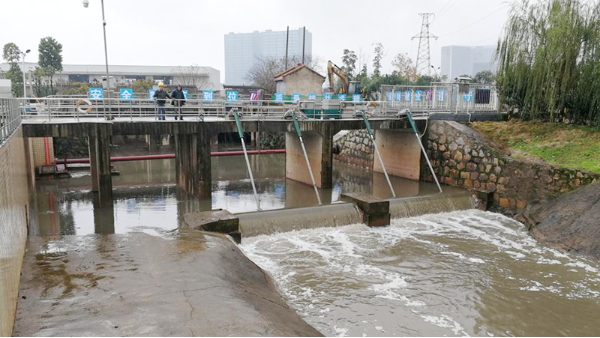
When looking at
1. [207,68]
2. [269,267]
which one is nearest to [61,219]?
[269,267]

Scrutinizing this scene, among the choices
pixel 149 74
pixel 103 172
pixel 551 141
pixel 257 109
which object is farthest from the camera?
pixel 149 74

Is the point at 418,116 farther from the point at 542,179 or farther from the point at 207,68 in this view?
the point at 207,68

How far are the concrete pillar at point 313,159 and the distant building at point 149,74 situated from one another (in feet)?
142

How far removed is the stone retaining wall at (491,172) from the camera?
15.7 metres

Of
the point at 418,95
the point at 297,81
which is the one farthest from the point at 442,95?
the point at 297,81

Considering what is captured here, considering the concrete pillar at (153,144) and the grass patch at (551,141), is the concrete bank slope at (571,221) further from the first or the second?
the concrete pillar at (153,144)

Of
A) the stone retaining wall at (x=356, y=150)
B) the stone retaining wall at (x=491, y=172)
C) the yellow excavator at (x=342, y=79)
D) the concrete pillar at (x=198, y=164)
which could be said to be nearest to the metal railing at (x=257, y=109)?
the concrete pillar at (x=198, y=164)

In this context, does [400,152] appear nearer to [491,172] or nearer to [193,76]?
[491,172]

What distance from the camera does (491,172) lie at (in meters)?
17.8

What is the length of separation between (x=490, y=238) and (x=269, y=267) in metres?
7.18

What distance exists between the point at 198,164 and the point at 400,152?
10.5 m

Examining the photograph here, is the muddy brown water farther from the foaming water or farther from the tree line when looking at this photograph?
the tree line

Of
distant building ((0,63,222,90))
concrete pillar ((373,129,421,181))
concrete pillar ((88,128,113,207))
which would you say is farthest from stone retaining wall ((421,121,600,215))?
distant building ((0,63,222,90))

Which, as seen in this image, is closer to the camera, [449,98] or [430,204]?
[430,204]
